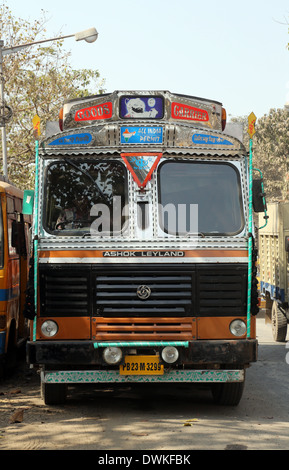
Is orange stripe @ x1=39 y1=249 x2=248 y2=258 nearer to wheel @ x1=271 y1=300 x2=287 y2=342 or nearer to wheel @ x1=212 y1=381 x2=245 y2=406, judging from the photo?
wheel @ x1=212 y1=381 x2=245 y2=406

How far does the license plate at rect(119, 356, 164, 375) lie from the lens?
334 inches

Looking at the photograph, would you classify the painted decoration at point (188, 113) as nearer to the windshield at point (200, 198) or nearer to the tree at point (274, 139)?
the windshield at point (200, 198)

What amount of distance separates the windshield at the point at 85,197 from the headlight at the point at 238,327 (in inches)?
63.2

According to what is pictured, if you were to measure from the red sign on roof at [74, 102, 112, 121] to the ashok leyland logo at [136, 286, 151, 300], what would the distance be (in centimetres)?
206

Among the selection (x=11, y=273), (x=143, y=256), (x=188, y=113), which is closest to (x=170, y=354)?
(x=143, y=256)

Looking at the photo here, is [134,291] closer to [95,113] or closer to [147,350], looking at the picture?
[147,350]

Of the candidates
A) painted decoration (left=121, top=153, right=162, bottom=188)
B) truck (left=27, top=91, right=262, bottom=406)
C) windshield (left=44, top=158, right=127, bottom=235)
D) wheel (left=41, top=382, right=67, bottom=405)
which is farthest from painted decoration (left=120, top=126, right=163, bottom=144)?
wheel (left=41, top=382, right=67, bottom=405)

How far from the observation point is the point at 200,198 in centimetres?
888

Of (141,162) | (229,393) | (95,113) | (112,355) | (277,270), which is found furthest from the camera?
(277,270)

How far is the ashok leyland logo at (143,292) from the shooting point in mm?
8516

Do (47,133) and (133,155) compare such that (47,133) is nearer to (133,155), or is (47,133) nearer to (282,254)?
(133,155)

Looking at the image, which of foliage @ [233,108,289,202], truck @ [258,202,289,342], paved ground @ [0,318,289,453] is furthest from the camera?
foliage @ [233,108,289,202]

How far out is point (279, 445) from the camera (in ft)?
24.4

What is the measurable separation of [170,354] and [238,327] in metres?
0.80
